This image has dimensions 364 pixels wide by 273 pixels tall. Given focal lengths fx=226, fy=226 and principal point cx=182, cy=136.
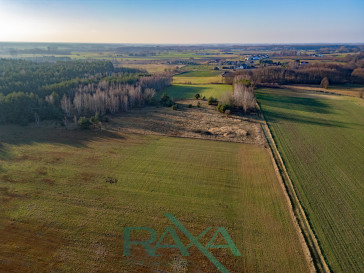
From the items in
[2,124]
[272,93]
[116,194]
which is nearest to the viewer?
[116,194]

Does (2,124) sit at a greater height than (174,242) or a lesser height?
greater

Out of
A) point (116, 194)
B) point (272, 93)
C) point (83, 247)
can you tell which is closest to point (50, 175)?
point (116, 194)

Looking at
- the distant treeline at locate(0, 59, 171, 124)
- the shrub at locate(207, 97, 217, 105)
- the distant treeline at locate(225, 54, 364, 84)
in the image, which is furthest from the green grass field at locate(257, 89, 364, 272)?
the distant treeline at locate(0, 59, 171, 124)

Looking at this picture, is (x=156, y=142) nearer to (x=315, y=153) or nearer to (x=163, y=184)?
(x=163, y=184)

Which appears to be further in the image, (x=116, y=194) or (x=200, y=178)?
(x=200, y=178)

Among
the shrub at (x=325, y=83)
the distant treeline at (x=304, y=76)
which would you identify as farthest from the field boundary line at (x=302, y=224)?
the shrub at (x=325, y=83)

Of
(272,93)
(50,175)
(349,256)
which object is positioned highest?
(272,93)

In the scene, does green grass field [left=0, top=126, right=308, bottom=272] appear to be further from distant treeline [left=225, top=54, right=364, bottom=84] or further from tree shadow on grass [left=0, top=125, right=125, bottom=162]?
distant treeline [left=225, top=54, right=364, bottom=84]

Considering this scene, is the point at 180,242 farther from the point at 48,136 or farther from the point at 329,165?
the point at 48,136
